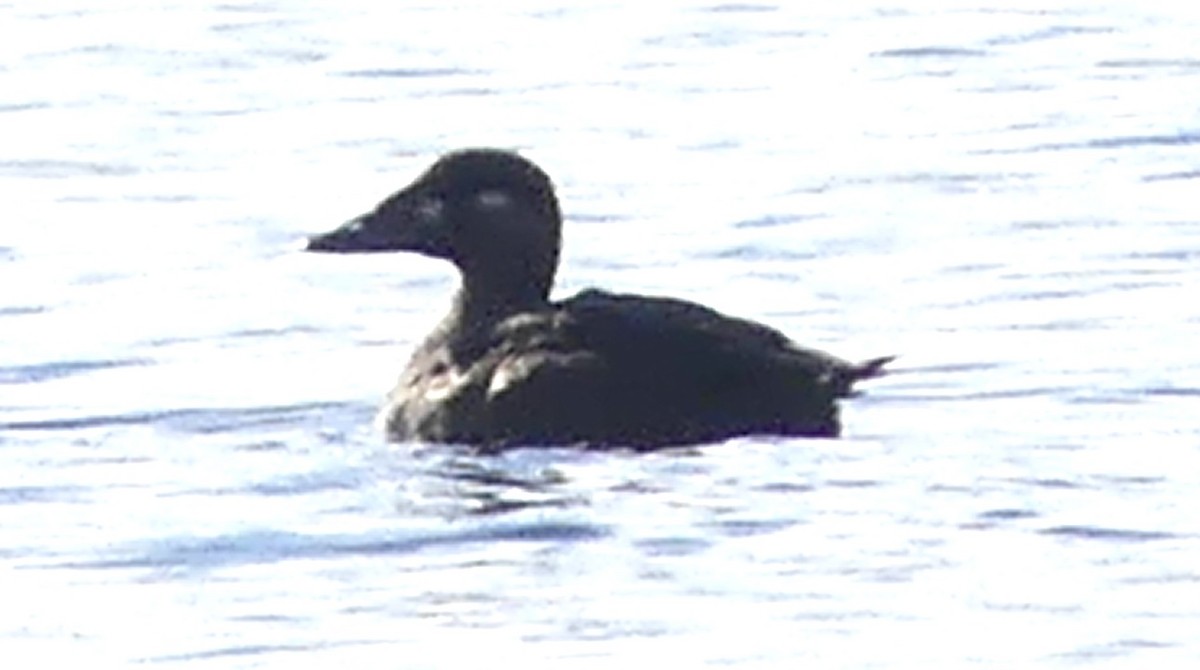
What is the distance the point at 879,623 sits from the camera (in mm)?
14438

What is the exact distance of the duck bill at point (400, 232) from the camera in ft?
60.0

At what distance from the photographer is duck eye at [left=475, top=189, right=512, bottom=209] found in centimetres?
1823

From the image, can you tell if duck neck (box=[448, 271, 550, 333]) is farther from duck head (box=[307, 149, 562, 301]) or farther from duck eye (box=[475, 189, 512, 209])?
duck eye (box=[475, 189, 512, 209])

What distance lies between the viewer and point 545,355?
56.7 ft

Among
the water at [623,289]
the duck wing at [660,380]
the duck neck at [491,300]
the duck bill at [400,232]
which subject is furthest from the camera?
the duck bill at [400,232]

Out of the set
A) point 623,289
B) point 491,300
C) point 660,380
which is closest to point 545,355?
point 660,380

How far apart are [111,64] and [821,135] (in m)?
3.27

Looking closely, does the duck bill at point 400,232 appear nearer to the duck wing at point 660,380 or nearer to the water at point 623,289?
the water at point 623,289

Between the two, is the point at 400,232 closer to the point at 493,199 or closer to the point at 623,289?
the point at 493,199

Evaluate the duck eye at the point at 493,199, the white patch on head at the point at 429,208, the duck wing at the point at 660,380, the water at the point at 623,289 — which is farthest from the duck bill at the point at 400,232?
the duck wing at the point at 660,380

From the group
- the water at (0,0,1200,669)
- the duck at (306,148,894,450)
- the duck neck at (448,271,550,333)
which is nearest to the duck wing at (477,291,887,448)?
the duck at (306,148,894,450)

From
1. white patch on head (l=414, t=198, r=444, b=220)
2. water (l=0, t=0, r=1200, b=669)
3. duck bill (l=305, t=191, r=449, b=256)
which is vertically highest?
white patch on head (l=414, t=198, r=444, b=220)

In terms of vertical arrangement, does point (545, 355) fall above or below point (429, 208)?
below

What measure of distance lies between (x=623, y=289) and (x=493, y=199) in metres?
2.20
